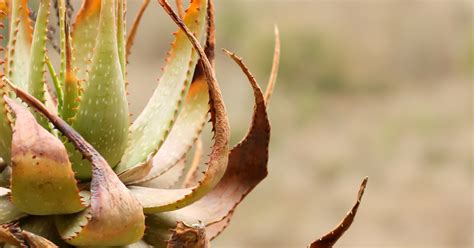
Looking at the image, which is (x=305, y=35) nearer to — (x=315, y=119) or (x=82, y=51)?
(x=315, y=119)

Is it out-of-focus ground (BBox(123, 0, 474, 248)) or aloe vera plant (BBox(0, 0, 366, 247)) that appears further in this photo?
out-of-focus ground (BBox(123, 0, 474, 248))

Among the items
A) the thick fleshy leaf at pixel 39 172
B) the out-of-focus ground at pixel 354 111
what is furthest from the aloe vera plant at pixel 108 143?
the out-of-focus ground at pixel 354 111

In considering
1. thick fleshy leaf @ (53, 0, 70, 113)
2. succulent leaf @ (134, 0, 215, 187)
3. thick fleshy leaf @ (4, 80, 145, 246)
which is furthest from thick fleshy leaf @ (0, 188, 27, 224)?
succulent leaf @ (134, 0, 215, 187)

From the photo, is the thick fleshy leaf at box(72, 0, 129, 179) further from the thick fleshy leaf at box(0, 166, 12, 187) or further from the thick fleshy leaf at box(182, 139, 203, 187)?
the thick fleshy leaf at box(182, 139, 203, 187)

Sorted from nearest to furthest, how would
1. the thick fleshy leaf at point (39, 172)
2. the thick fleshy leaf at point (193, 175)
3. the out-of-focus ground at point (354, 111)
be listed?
the thick fleshy leaf at point (39, 172)
the thick fleshy leaf at point (193, 175)
the out-of-focus ground at point (354, 111)

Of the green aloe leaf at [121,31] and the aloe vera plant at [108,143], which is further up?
the green aloe leaf at [121,31]

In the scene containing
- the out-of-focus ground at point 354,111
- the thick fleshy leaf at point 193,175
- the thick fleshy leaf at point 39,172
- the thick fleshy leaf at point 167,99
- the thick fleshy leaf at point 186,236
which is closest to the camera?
the thick fleshy leaf at point 39,172

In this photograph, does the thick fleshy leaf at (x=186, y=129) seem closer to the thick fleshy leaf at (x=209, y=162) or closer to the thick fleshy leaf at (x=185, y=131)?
the thick fleshy leaf at (x=185, y=131)

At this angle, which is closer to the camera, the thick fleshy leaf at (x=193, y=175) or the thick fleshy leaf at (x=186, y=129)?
the thick fleshy leaf at (x=186, y=129)
